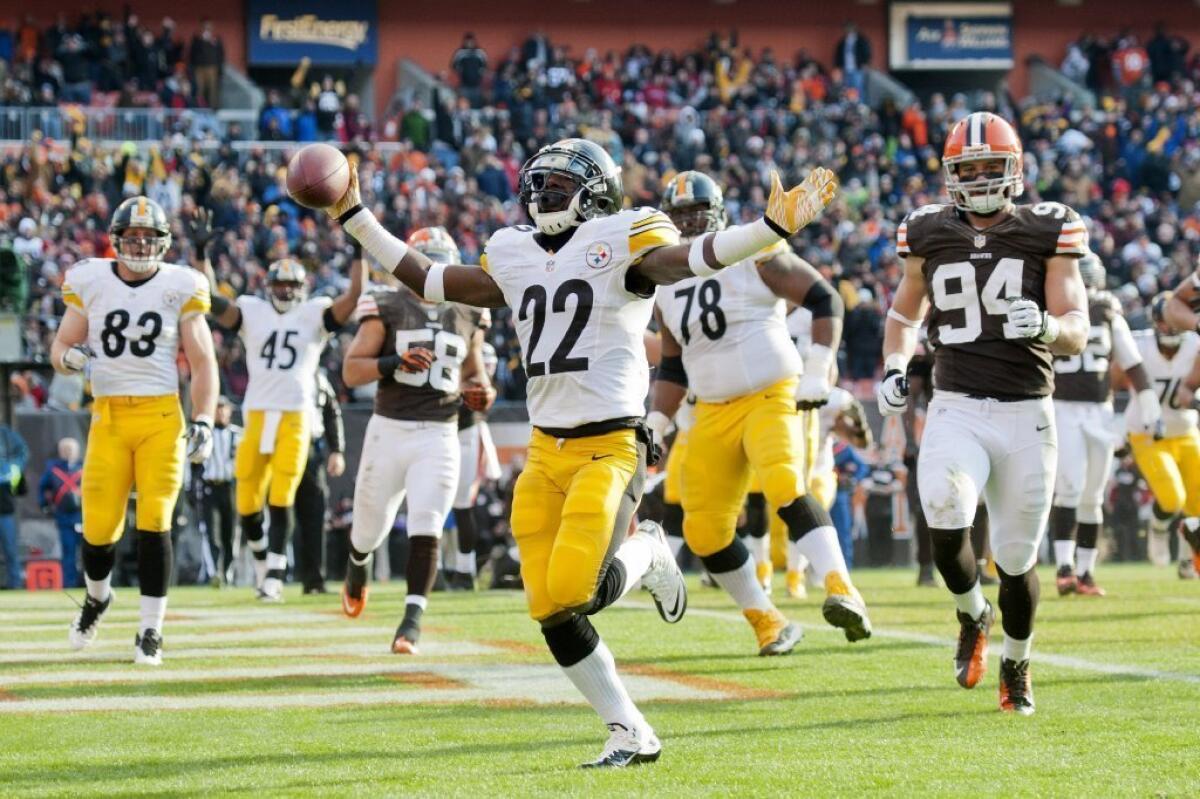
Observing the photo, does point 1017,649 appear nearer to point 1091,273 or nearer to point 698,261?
point 698,261

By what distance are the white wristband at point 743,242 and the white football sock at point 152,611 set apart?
3758 mm

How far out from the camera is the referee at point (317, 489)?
12547 millimetres

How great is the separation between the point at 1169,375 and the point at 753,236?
28.6ft

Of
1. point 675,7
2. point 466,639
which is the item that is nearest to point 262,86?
point 675,7

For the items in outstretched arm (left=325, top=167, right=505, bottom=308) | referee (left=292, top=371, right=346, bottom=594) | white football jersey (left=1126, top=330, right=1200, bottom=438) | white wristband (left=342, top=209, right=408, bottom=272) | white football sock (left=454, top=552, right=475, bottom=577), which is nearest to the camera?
outstretched arm (left=325, top=167, right=505, bottom=308)

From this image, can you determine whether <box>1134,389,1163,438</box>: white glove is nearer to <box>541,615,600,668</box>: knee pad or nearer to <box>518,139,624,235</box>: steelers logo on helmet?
<box>518,139,624,235</box>: steelers logo on helmet

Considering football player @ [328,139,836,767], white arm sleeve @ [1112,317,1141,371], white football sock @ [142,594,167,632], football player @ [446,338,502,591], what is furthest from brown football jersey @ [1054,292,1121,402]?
football player @ [328,139,836,767]

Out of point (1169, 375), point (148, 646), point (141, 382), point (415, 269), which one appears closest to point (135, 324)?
point (141, 382)

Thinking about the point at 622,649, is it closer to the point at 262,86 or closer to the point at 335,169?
the point at 335,169

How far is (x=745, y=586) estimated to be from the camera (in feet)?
25.9

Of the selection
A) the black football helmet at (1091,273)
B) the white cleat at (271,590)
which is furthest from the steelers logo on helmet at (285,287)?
the black football helmet at (1091,273)

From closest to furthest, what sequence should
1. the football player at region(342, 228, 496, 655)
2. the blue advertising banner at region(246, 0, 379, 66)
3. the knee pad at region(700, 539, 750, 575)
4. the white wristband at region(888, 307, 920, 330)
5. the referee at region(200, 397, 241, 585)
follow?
the white wristband at region(888, 307, 920, 330) < the knee pad at region(700, 539, 750, 575) < the football player at region(342, 228, 496, 655) < the referee at region(200, 397, 241, 585) < the blue advertising banner at region(246, 0, 379, 66)

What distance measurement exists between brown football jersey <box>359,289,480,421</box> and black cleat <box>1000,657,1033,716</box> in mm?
3825

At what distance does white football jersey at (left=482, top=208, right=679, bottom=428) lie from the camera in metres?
5.46
